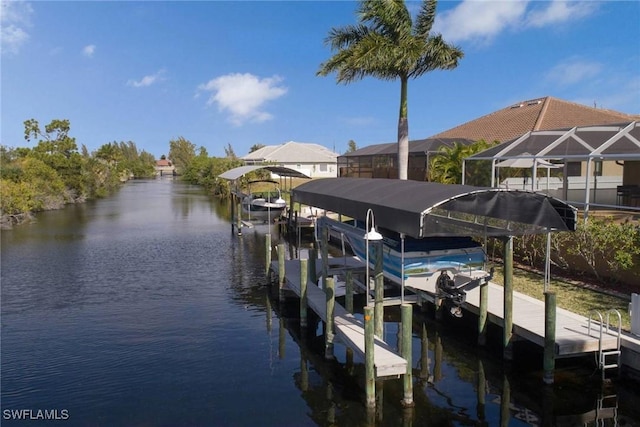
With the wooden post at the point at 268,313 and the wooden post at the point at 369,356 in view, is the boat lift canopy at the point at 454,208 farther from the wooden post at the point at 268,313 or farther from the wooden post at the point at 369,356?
the wooden post at the point at 268,313

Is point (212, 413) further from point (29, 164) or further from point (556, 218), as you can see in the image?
point (29, 164)

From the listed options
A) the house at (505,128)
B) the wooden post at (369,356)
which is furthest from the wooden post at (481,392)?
the house at (505,128)

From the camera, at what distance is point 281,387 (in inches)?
413

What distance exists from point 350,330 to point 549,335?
3.92 metres

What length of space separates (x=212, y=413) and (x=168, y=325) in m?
5.28

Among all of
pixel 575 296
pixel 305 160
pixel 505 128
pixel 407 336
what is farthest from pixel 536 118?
pixel 305 160

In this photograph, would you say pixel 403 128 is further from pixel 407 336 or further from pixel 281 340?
pixel 407 336

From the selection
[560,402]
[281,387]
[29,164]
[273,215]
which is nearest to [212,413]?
[281,387]

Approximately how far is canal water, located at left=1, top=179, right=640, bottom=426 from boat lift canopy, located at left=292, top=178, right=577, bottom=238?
2.93 meters

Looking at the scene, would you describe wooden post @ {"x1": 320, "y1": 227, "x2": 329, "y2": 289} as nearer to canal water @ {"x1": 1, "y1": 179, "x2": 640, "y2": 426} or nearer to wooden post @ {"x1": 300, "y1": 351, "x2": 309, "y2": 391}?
canal water @ {"x1": 1, "y1": 179, "x2": 640, "y2": 426}

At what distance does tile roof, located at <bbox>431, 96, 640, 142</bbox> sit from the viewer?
3006 cm

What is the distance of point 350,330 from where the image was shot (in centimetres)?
1106

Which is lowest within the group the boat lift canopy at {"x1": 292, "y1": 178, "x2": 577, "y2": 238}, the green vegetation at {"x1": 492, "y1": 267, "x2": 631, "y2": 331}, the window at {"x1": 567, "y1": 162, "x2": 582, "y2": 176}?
the green vegetation at {"x1": 492, "y1": 267, "x2": 631, "y2": 331}

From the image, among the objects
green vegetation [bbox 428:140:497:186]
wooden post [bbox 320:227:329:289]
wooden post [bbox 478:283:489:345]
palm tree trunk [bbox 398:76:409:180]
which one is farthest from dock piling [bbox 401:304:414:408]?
palm tree trunk [bbox 398:76:409:180]
